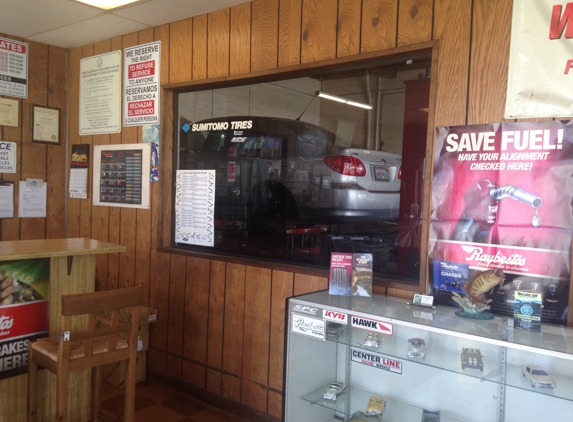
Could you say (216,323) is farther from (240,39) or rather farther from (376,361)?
(240,39)

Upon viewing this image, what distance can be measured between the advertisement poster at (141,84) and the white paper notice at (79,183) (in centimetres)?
74

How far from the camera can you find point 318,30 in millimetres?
2783

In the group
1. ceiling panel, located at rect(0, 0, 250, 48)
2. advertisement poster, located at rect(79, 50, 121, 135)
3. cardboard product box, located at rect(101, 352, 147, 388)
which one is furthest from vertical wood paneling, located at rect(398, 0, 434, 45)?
cardboard product box, located at rect(101, 352, 147, 388)

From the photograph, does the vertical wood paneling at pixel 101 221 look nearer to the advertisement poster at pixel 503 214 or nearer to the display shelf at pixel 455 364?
the display shelf at pixel 455 364

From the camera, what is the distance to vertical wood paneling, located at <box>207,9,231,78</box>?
127 inches

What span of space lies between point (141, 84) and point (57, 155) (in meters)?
1.27

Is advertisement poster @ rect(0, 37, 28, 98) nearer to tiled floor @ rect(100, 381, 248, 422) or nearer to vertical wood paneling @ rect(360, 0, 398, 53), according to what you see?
tiled floor @ rect(100, 381, 248, 422)

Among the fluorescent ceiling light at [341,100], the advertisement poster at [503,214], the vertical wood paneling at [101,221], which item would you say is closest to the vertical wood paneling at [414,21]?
the fluorescent ceiling light at [341,100]

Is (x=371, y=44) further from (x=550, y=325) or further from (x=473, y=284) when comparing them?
(x=550, y=325)

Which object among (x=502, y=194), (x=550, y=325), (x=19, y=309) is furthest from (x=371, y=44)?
(x=19, y=309)

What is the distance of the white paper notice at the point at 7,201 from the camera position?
13.4ft

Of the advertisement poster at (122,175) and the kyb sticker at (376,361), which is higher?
the advertisement poster at (122,175)

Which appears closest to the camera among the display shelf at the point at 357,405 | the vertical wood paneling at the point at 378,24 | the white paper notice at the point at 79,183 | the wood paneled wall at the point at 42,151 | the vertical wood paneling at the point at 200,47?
the display shelf at the point at 357,405

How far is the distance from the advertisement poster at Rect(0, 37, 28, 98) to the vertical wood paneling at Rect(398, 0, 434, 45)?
3.27 meters
